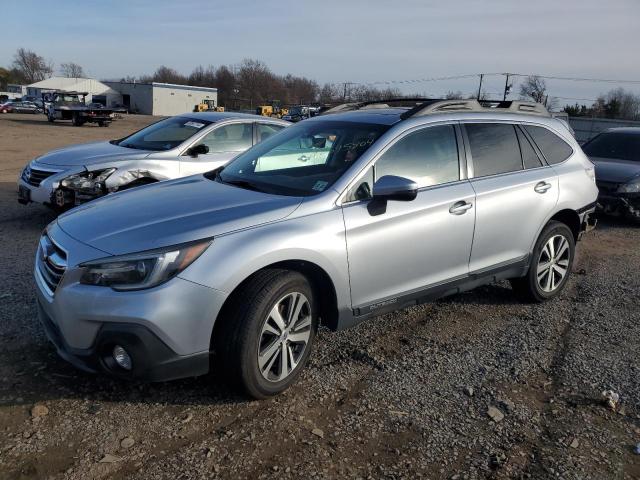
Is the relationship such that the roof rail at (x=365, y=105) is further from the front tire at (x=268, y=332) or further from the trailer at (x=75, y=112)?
the trailer at (x=75, y=112)

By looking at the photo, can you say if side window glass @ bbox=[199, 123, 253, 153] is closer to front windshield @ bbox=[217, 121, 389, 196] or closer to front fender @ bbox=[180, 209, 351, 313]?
front windshield @ bbox=[217, 121, 389, 196]

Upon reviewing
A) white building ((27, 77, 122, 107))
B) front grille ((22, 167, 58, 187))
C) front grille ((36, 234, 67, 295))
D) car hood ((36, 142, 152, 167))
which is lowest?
front grille ((36, 234, 67, 295))

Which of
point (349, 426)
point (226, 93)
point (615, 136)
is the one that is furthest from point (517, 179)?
point (226, 93)

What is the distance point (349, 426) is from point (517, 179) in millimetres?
2716

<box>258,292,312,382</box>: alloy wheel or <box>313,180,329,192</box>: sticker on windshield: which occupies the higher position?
<box>313,180,329,192</box>: sticker on windshield

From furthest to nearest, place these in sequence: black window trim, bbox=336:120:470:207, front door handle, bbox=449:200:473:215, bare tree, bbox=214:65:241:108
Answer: bare tree, bbox=214:65:241:108
front door handle, bbox=449:200:473:215
black window trim, bbox=336:120:470:207

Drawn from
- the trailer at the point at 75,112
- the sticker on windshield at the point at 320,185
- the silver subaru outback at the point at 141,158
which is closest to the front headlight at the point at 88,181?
the silver subaru outback at the point at 141,158

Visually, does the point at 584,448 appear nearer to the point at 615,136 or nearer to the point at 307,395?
the point at 307,395

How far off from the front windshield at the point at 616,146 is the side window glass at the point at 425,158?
7329mm

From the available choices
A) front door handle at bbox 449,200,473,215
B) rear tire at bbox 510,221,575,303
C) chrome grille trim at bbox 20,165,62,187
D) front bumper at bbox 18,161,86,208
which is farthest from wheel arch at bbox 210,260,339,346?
chrome grille trim at bbox 20,165,62,187

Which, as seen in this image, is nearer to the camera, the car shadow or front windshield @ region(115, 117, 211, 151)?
front windshield @ region(115, 117, 211, 151)

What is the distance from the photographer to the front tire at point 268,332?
3037 millimetres

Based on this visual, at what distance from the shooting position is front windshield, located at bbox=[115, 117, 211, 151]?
7531mm

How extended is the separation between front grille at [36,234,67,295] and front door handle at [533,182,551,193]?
3.81 m
